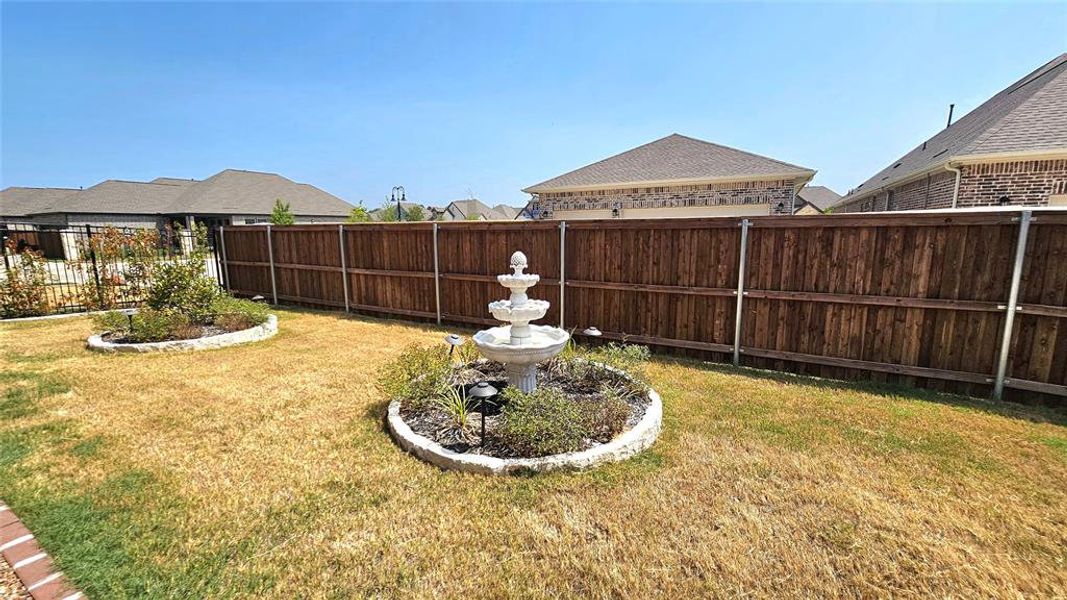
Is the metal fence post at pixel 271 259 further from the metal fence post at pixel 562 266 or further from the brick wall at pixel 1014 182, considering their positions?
the brick wall at pixel 1014 182

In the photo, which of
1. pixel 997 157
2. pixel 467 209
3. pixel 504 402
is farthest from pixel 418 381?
pixel 467 209

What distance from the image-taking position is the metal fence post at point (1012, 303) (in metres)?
4.71

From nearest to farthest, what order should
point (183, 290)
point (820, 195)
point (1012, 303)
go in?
1. point (1012, 303)
2. point (183, 290)
3. point (820, 195)

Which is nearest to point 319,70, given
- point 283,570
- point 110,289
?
point 110,289

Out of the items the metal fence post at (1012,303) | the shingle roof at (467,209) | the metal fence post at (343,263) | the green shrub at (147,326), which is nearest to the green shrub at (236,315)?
the green shrub at (147,326)

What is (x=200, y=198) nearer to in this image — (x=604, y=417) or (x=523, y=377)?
(x=523, y=377)

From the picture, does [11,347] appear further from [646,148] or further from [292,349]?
[646,148]

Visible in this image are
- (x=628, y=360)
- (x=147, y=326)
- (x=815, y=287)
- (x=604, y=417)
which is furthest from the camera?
(x=147, y=326)

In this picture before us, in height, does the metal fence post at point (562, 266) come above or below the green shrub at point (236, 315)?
above

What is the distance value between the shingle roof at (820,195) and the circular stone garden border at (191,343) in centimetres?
4472

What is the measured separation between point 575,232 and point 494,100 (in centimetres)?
1112

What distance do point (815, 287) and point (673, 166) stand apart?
9368 mm

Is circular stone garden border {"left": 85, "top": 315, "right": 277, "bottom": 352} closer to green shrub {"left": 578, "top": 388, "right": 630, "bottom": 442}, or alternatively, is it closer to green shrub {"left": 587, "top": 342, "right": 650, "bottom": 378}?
green shrub {"left": 587, "top": 342, "right": 650, "bottom": 378}

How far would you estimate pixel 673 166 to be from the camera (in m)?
14.2
